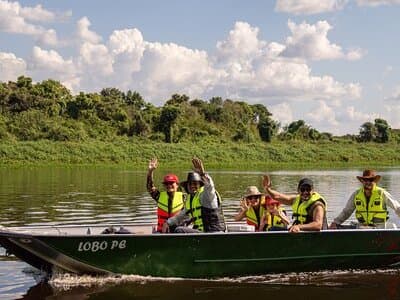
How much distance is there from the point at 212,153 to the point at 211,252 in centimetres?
3819

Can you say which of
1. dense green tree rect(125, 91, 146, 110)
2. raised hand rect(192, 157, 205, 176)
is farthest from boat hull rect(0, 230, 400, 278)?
dense green tree rect(125, 91, 146, 110)

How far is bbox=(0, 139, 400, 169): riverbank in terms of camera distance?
40.5 m

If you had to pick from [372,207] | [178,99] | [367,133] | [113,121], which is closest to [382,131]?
[367,133]

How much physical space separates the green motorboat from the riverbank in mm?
31840

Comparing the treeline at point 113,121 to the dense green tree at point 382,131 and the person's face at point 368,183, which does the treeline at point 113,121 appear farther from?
the person's face at point 368,183

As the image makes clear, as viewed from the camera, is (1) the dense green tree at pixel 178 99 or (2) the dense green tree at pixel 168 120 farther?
(1) the dense green tree at pixel 178 99

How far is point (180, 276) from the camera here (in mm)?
8414

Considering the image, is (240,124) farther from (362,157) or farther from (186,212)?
(186,212)

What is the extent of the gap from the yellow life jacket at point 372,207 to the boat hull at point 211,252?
16.2 inches

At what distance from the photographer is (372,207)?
914 centimetres

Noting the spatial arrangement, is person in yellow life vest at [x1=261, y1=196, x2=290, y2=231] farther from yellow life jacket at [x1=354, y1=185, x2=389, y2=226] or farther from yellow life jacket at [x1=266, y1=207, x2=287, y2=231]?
yellow life jacket at [x1=354, y1=185, x2=389, y2=226]

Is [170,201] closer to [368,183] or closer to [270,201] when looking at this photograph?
[270,201]

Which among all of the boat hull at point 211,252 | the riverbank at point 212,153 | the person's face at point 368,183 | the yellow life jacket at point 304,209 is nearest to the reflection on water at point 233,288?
the boat hull at point 211,252

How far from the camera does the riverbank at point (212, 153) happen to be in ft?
133
